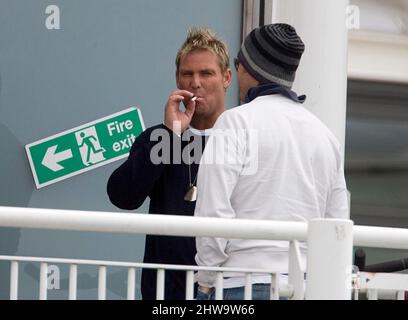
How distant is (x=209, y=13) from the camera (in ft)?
18.5

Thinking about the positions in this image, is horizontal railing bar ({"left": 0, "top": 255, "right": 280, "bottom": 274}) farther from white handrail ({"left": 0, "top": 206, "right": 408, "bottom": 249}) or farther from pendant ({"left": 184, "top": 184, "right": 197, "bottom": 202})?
pendant ({"left": 184, "top": 184, "right": 197, "bottom": 202})

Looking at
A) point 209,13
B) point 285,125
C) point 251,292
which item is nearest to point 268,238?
point 251,292

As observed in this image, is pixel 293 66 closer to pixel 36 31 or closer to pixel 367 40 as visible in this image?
pixel 36 31

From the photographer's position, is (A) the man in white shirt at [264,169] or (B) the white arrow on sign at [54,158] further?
(B) the white arrow on sign at [54,158]

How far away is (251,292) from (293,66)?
0.82 metres

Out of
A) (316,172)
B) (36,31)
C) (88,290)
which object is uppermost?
Answer: (36,31)

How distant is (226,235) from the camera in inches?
123

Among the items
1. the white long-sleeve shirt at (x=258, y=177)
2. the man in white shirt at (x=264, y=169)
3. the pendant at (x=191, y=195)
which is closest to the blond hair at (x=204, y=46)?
the pendant at (x=191, y=195)

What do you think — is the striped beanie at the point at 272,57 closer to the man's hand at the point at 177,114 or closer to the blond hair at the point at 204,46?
the man's hand at the point at 177,114

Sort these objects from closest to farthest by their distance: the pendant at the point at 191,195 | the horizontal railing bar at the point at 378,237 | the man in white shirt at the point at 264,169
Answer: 1. the horizontal railing bar at the point at 378,237
2. the man in white shirt at the point at 264,169
3. the pendant at the point at 191,195

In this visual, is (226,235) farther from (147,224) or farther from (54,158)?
(54,158)

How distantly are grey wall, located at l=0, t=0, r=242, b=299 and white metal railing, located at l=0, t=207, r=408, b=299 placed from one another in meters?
2.21

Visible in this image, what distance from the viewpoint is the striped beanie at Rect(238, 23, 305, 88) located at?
370 cm

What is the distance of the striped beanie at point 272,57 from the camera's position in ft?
12.1
